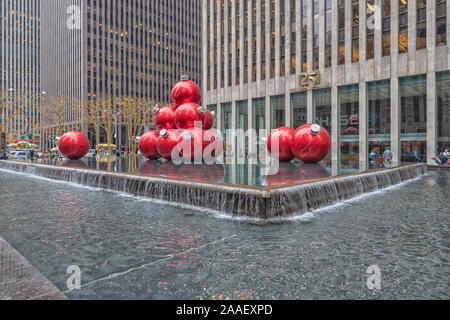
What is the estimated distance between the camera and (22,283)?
2.91 meters

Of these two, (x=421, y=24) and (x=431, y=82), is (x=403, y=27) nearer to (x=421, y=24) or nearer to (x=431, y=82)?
(x=421, y=24)

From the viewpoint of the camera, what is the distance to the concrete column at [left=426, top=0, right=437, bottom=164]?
2445 cm

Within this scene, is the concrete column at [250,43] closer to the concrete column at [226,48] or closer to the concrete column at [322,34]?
the concrete column at [226,48]

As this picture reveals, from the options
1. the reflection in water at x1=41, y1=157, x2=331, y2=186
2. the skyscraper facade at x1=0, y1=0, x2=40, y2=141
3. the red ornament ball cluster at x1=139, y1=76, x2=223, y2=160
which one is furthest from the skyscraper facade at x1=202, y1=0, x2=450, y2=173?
the skyscraper facade at x1=0, y1=0, x2=40, y2=141

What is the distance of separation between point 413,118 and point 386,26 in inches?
307

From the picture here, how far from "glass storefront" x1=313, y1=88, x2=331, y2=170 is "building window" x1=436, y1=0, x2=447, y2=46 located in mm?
9008

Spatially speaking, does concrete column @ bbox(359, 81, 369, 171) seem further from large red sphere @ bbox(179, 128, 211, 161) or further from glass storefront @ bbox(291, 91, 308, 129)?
large red sphere @ bbox(179, 128, 211, 161)

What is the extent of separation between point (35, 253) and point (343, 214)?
5.72 metres

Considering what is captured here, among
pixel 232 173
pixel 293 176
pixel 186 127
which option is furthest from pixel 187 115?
pixel 293 176

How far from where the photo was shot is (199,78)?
103 metres

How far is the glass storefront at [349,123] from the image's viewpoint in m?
28.8

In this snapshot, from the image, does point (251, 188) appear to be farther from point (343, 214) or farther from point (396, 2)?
point (396, 2)

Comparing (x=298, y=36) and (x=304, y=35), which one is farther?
(x=298, y=36)
